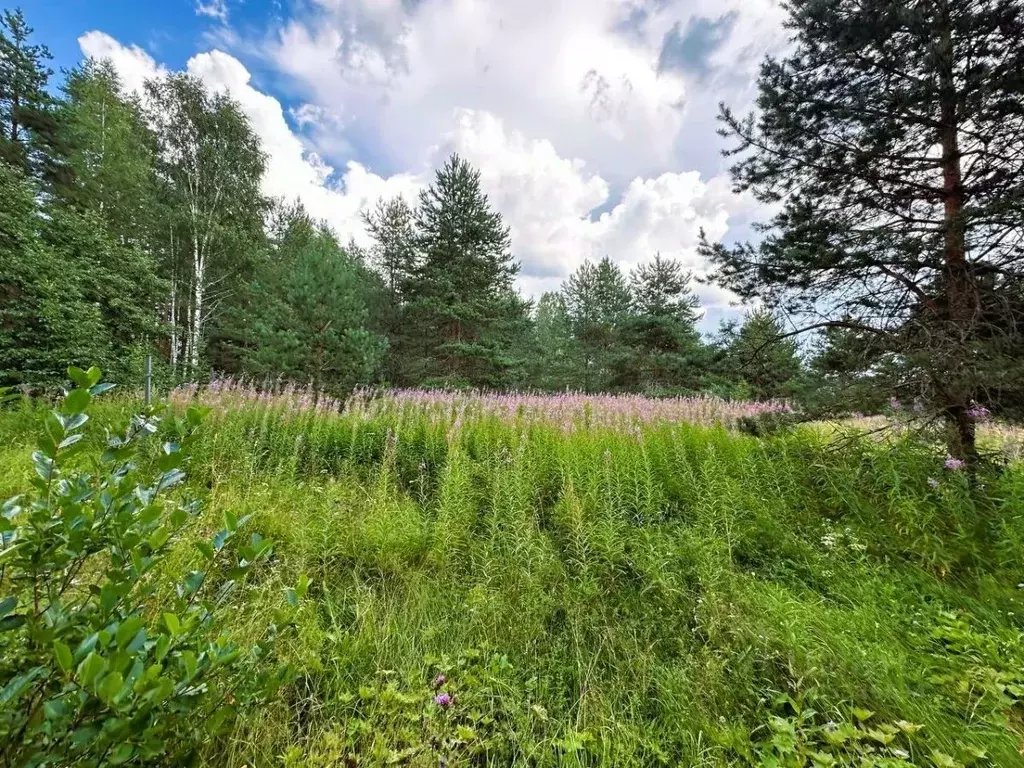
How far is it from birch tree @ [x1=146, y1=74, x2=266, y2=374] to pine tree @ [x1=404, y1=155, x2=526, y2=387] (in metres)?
6.50

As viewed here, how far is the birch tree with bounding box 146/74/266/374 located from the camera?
501 inches

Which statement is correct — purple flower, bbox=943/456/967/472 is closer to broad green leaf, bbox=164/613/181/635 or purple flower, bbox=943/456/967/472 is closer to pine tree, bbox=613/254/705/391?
broad green leaf, bbox=164/613/181/635

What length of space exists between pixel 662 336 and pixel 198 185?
1714 cm

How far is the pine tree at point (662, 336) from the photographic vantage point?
14461 millimetres

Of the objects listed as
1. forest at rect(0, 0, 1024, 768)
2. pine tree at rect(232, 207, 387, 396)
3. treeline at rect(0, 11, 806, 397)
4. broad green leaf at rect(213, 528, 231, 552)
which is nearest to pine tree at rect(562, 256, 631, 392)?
treeline at rect(0, 11, 806, 397)

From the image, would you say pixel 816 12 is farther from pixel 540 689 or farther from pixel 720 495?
pixel 540 689

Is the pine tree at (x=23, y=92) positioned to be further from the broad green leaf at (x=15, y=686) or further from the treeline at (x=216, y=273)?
the broad green leaf at (x=15, y=686)

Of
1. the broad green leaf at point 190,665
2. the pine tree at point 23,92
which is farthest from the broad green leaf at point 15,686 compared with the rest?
the pine tree at point 23,92

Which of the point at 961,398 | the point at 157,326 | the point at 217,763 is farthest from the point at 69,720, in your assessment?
the point at 157,326

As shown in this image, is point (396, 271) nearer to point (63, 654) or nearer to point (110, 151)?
point (110, 151)

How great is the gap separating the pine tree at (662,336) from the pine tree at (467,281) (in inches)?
187

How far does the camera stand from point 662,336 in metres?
14.8

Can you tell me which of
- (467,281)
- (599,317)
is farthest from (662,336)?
(467,281)

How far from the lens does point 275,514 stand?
2.95 metres
